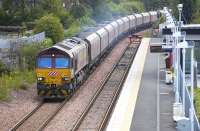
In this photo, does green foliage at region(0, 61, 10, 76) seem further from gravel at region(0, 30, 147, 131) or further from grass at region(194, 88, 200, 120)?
grass at region(194, 88, 200, 120)

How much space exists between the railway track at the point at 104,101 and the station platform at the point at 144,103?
0.36m

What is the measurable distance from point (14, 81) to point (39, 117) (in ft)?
23.7

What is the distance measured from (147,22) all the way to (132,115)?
59389 millimetres

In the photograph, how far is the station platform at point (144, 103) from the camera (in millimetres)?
27242

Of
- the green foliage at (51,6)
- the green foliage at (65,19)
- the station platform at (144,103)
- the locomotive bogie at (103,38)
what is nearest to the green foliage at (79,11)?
the green foliage at (65,19)

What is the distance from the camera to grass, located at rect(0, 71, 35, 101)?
3293 cm

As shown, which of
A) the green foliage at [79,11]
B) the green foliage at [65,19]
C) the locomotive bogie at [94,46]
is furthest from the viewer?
the green foliage at [79,11]

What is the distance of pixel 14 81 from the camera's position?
3619 centimetres

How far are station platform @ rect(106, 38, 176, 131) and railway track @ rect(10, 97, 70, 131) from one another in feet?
9.24

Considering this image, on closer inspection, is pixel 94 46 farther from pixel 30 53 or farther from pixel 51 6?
pixel 51 6

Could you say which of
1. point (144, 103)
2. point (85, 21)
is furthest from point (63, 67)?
point (85, 21)

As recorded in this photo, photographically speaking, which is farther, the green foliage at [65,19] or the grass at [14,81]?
the green foliage at [65,19]

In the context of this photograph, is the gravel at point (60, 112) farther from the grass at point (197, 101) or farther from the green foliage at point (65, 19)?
the green foliage at point (65, 19)

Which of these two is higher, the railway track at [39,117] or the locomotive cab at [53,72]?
the locomotive cab at [53,72]
